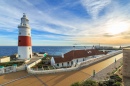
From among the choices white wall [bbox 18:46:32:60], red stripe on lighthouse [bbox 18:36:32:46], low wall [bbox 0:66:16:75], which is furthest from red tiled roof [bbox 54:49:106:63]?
low wall [bbox 0:66:16:75]

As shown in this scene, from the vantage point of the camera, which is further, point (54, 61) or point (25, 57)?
point (25, 57)

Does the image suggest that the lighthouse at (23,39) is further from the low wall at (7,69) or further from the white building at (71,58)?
the low wall at (7,69)

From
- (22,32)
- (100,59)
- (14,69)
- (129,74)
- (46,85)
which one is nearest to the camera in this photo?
(46,85)

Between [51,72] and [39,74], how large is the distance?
148 cm

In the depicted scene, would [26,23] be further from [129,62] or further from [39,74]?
[129,62]

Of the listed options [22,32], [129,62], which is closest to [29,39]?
[22,32]

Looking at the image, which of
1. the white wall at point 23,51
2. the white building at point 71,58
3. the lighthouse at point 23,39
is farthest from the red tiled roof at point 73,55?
the lighthouse at point 23,39

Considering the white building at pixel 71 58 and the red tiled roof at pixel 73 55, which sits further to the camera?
the red tiled roof at pixel 73 55

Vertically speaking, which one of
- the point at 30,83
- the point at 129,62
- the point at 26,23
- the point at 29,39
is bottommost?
the point at 30,83

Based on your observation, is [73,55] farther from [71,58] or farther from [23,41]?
[23,41]

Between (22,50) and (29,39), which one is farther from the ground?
(29,39)

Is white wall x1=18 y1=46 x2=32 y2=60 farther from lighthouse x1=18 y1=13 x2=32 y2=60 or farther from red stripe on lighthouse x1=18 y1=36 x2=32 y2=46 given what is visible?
red stripe on lighthouse x1=18 y1=36 x2=32 y2=46

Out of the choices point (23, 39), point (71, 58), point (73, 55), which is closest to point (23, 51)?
point (23, 39)

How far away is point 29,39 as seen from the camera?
26.0m
